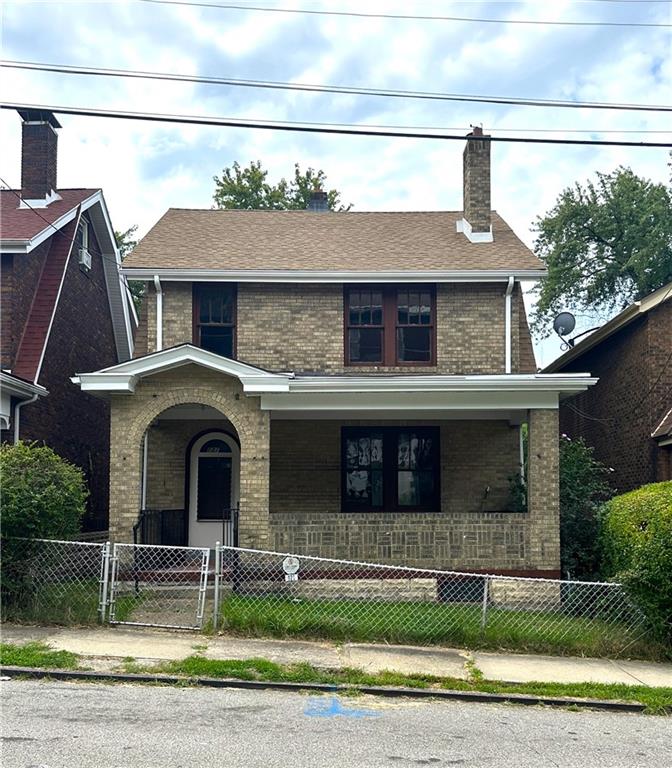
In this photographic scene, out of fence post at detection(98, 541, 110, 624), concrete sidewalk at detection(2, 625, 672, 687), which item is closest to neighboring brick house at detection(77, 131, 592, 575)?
fence post at detection(98, 541, 110, 624)

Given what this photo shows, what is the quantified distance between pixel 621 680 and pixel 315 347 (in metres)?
8.95

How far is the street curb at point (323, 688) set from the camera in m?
7.80

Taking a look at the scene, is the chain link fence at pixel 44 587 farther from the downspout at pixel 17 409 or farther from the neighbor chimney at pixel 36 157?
the neighbor chimney at pixel 36 157

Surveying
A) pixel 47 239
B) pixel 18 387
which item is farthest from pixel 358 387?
pixel 47 239

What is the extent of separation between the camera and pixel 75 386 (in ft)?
60.2

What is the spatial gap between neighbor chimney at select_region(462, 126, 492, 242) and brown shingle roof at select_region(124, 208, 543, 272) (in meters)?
0.31

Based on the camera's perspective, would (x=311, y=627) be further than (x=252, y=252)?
No

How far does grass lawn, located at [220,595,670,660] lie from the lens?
9.78m

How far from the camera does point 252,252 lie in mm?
16891

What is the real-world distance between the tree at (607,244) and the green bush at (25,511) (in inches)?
925

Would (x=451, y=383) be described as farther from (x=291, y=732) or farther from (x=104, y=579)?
(x=291, y=732)

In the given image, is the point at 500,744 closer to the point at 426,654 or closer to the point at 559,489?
the point at 426,654

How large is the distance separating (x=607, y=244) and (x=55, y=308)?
22.7 metres

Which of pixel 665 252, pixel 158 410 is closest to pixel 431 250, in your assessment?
pixel 158 410
